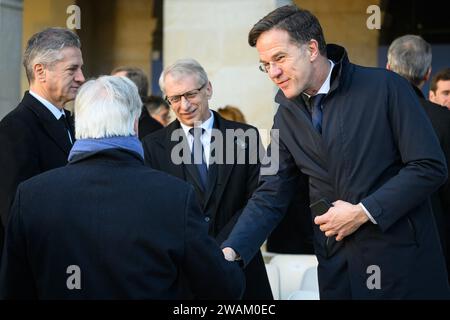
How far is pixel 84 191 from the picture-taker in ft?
10.2

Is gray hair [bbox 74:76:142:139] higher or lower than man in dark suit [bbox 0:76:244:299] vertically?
higher

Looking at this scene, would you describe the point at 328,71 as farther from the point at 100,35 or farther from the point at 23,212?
the point at 100,35

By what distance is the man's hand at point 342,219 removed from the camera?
365 centimetres

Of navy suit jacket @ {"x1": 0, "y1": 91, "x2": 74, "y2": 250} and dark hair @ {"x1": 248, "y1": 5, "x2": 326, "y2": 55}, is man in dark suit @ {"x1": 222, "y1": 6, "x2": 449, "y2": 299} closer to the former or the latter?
dark hair @ {"x1": 248, "y1": 5, "x2": 326, "y2": 55}

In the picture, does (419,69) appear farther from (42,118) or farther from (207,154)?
(42,118)

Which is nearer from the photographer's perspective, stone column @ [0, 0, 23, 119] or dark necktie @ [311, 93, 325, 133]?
dark necktie @ [311, 93, 325, 133]

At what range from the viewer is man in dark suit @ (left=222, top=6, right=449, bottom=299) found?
366cm

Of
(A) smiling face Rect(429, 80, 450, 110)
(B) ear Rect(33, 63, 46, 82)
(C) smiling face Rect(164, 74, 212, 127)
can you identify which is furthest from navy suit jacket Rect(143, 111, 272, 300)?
(A) smiling face Rect(429, 80, 450, 110)

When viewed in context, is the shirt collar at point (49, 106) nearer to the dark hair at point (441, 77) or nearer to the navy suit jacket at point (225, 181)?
the navy suit jacket at point (225, 181)

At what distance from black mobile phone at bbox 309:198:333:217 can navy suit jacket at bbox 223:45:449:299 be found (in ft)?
0.14
